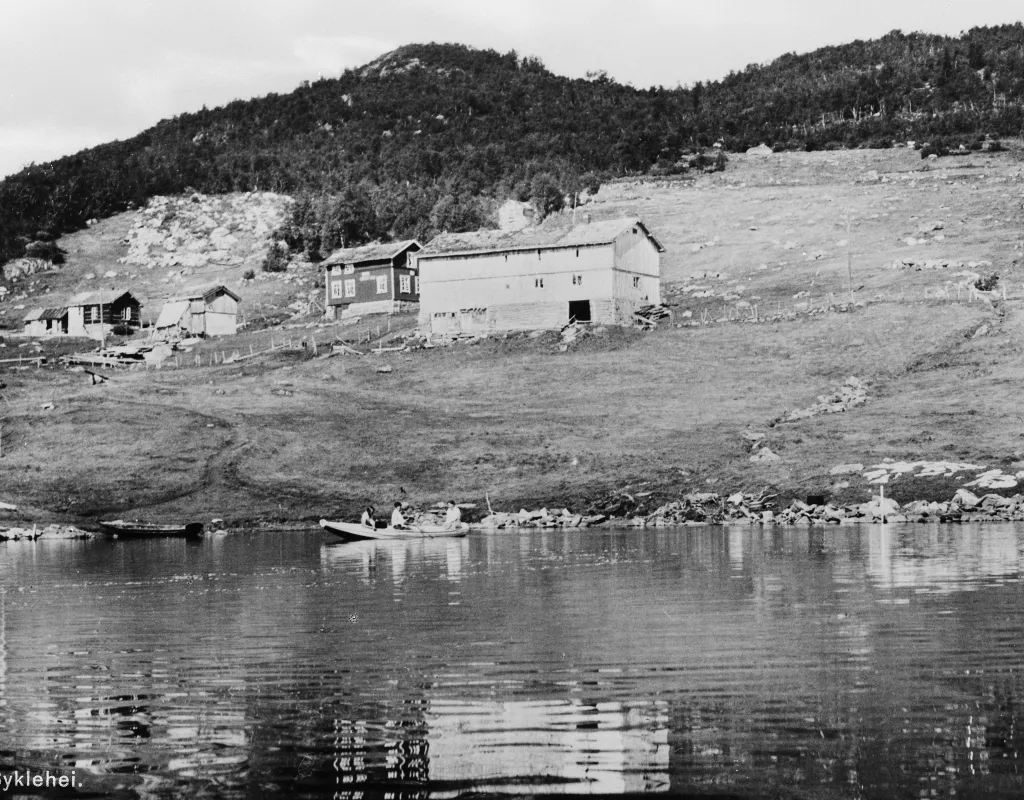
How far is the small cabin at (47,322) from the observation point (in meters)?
126

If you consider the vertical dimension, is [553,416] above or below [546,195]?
below

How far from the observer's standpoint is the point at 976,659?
21047 millimetres

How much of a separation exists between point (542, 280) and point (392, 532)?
137ft

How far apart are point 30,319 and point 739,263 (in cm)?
6207

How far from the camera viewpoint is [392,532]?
55562 millimetres

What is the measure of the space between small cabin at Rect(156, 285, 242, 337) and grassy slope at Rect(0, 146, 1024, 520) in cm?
2378

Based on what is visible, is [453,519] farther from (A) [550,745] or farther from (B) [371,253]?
(B) [371,253]

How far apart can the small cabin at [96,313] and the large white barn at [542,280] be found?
3914cm

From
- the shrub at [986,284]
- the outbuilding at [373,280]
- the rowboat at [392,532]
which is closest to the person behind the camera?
the rowboat at [392,532]

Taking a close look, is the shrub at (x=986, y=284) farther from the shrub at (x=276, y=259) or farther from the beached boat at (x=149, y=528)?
the shrub at (x=276, y=259)

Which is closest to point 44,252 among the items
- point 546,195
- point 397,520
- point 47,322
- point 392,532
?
point 47,322

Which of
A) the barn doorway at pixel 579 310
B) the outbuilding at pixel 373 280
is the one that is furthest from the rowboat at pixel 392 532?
the outbuilding at pixel 373 280

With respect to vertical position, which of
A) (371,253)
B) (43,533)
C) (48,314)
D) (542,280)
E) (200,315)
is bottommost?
(43,533)

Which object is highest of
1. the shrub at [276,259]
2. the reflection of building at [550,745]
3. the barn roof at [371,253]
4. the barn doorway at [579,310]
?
the shrub at [276,259]
